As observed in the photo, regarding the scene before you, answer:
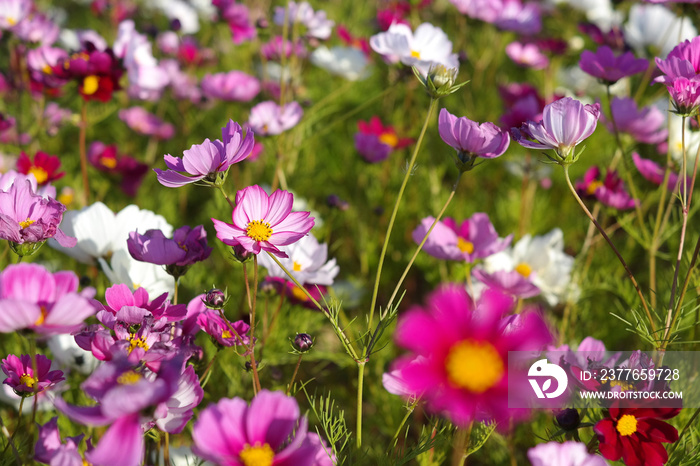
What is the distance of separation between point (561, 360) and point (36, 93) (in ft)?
4.89

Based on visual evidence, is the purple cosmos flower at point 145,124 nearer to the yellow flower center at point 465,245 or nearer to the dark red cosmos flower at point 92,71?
the dark red cosmos flower at point 92,71

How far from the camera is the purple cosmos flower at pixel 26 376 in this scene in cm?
63

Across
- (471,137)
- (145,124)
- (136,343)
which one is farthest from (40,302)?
(145,124)

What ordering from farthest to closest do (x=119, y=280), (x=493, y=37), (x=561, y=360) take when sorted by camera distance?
(x=493, y=37) → (x=119, y=280) → (x=561, y=360)

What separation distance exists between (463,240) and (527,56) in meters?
1.23

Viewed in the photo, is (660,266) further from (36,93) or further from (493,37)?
(36,93)

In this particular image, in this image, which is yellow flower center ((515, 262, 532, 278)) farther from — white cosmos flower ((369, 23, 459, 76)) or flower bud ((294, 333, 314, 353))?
flower bud ((294, 333, 314, 353))

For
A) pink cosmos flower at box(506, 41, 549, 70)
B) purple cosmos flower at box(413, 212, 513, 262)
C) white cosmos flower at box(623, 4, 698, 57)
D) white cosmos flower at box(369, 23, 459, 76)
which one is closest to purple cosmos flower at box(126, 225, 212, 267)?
purple cosmos flower at box(413, 212, 513, 262)

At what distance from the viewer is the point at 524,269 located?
121 centimetres

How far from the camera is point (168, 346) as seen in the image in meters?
0.59

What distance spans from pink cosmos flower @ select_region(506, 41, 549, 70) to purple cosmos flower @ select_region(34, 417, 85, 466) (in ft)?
5.84

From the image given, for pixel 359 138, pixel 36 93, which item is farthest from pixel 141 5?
pixel 359 138

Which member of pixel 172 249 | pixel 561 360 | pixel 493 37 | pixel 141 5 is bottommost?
pixel 141 5

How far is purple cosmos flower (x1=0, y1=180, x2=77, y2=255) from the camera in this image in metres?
0.68
